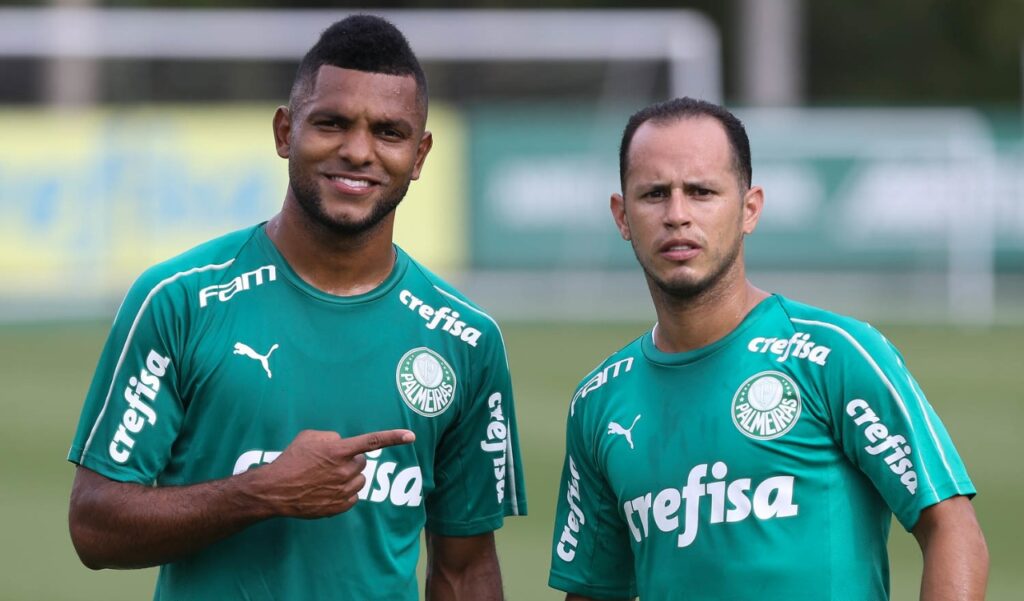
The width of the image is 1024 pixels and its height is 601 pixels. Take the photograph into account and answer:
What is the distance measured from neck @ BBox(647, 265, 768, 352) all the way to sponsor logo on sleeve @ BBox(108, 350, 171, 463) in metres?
1.28

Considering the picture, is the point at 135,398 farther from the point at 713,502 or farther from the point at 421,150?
the point at 713,502

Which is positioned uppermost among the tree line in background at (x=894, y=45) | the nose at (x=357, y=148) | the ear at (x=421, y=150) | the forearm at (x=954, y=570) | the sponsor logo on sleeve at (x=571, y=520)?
the tree line in background at (x=894, y=45)

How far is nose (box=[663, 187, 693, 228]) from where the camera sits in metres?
4.22

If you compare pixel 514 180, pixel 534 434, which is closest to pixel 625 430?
pixel 534 434

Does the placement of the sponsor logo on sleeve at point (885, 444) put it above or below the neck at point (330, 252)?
below

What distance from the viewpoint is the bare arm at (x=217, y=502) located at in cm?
403

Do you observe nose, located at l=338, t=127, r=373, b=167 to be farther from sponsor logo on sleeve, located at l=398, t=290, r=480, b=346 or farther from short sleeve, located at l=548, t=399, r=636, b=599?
short sleeve, located at l=548, t=399, r=636, b=599

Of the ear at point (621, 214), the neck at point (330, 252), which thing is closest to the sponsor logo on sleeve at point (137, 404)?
the neck at point (330, 252)

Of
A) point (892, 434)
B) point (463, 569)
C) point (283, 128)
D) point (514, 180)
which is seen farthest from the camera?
point (514, 180)

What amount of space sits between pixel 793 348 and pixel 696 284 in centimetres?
29

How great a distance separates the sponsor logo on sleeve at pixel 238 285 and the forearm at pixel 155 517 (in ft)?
1.62

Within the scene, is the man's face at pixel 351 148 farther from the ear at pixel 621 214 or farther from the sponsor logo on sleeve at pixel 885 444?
the sponsor logo on sleeve at pixel 885 444

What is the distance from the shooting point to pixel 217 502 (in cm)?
406

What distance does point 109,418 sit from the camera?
4191mm
